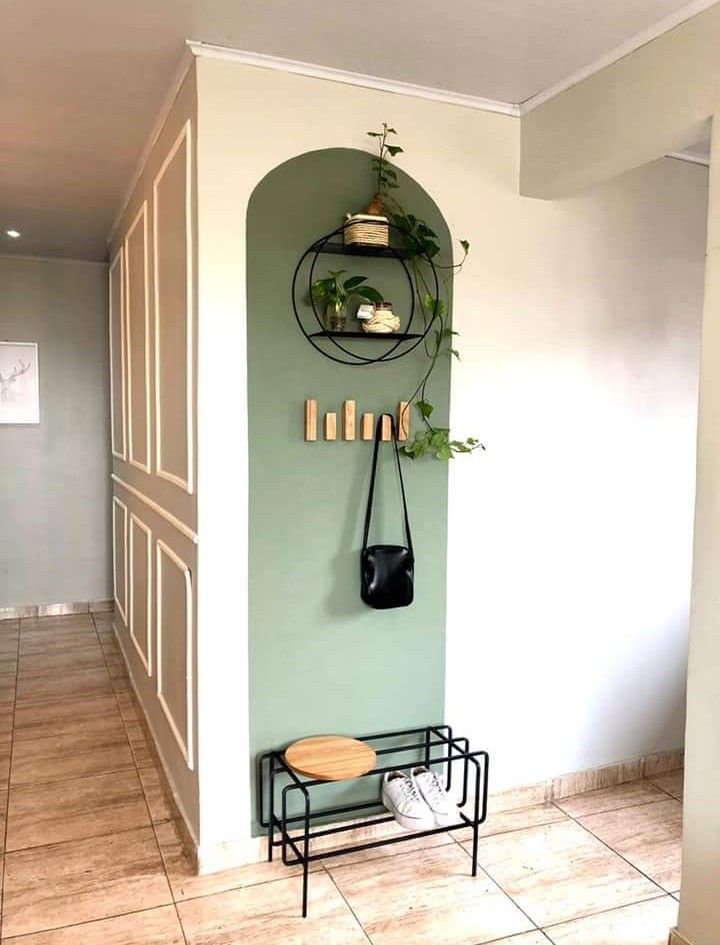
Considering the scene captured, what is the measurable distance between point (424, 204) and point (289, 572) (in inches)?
48.6

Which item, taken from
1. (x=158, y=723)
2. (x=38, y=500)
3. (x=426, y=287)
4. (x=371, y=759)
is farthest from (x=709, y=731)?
(x=38, y=500)

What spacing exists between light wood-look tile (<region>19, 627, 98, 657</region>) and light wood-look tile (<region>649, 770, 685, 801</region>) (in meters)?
3.12

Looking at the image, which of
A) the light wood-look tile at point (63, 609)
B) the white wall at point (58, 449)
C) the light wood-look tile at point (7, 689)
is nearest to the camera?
the light wood-look tile at point (7, 689)

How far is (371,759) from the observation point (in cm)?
232

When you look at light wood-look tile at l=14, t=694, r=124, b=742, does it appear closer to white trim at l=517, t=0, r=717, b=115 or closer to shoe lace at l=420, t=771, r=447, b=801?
shoe lace at l=420, t=771, r=447, b=801

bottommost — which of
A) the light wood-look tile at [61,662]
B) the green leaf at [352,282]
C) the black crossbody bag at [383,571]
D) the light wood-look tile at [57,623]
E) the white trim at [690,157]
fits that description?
the light wood-look tile at [61,662]

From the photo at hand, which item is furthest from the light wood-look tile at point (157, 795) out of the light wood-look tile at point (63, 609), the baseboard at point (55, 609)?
the light wood-look tile at point (63, 609)

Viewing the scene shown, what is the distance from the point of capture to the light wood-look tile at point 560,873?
7.37 ft

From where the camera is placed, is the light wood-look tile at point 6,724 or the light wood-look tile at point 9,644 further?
the light wood-look tile at point 9,644

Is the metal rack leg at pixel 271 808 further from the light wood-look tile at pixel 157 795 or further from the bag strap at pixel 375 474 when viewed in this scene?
the bag strap at pixel 375 474

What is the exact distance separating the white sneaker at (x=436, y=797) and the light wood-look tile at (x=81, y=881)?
794mm

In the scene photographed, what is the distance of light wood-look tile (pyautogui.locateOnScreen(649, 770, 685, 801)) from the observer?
9.57 ft

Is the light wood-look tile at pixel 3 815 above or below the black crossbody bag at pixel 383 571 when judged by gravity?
below

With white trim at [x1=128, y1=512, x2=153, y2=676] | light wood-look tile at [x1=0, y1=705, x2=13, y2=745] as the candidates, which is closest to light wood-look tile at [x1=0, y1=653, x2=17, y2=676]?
light wood-look tile at [x1=0, y1=705, x2=13, y2=745]
